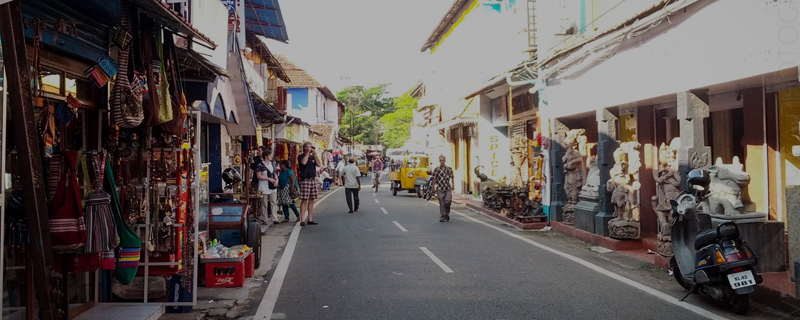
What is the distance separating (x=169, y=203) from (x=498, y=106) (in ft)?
63.9

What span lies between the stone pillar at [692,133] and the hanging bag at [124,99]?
7.57m

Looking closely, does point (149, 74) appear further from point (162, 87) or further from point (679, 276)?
point (679, 276)

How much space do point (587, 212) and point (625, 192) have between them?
1.55 meters

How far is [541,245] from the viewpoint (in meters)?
13.1

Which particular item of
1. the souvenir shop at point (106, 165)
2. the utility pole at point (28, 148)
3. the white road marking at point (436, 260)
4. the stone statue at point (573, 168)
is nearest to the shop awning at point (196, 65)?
the souvenir shop at point (106, 165)

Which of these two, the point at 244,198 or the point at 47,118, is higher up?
the point at 47,118

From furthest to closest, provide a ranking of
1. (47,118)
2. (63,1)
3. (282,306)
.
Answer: (282,306)
(63,1)
(47,118)

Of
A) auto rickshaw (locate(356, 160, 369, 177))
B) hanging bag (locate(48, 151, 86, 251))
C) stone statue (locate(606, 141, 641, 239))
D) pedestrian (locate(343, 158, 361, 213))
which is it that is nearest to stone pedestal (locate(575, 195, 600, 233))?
stone statue (locate(606, 141, 641, 239))

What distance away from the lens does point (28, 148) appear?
470 centimetres

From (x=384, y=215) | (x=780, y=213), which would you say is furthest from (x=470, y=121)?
(x=780, y=213)

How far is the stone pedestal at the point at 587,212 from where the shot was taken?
1389 cm

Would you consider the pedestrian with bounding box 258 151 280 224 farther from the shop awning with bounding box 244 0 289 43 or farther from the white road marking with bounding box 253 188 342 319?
the shop awning with bounding box 244 0 289 43

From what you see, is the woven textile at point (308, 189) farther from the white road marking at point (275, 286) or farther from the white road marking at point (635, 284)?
the white road marking at point (635, 284)

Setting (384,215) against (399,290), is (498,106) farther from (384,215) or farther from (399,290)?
(399,290)
